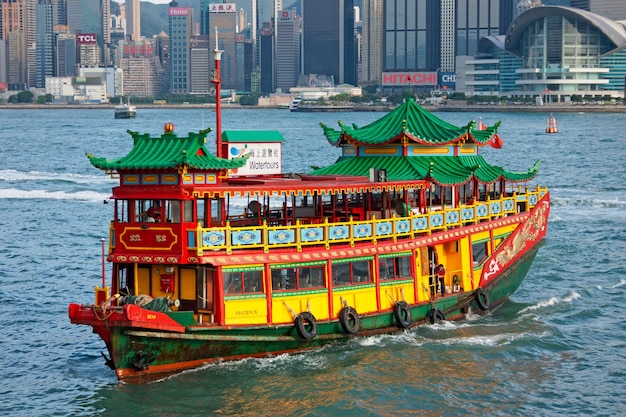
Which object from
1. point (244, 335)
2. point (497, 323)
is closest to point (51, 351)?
point (244, 335)

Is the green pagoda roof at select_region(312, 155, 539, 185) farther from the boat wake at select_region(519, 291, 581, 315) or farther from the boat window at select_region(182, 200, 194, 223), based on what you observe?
the boat window at select_region(182, 200, 194, 223)

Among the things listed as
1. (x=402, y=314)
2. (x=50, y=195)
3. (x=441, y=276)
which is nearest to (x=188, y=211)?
(x=402, y=314)

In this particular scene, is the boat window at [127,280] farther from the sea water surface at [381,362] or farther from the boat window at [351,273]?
the boat window at [351,273]

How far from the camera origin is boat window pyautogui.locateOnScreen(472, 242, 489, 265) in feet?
108

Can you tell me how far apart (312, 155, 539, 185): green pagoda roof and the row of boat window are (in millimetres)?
2574

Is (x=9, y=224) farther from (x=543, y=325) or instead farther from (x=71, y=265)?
(x=543, y=325)

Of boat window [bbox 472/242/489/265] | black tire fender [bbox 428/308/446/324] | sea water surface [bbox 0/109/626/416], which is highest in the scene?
boat window [bbox 472/242/489/265]

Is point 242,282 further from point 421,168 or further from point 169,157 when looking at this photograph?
point 421,168

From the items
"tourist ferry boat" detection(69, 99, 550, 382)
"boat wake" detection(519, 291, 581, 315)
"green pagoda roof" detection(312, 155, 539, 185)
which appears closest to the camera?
"tourist ferry boat" detection(69, 99, 550, 382)

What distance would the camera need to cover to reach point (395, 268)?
96.3 ft

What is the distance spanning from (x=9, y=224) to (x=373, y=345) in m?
29.5

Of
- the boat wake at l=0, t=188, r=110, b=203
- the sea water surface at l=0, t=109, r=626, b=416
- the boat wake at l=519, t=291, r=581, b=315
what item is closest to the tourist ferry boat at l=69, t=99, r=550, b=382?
the sea water surface at l=0, t=109, r=626, b=416

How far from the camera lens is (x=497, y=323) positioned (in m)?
31.8

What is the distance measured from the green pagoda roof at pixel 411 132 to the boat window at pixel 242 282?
7.32m
